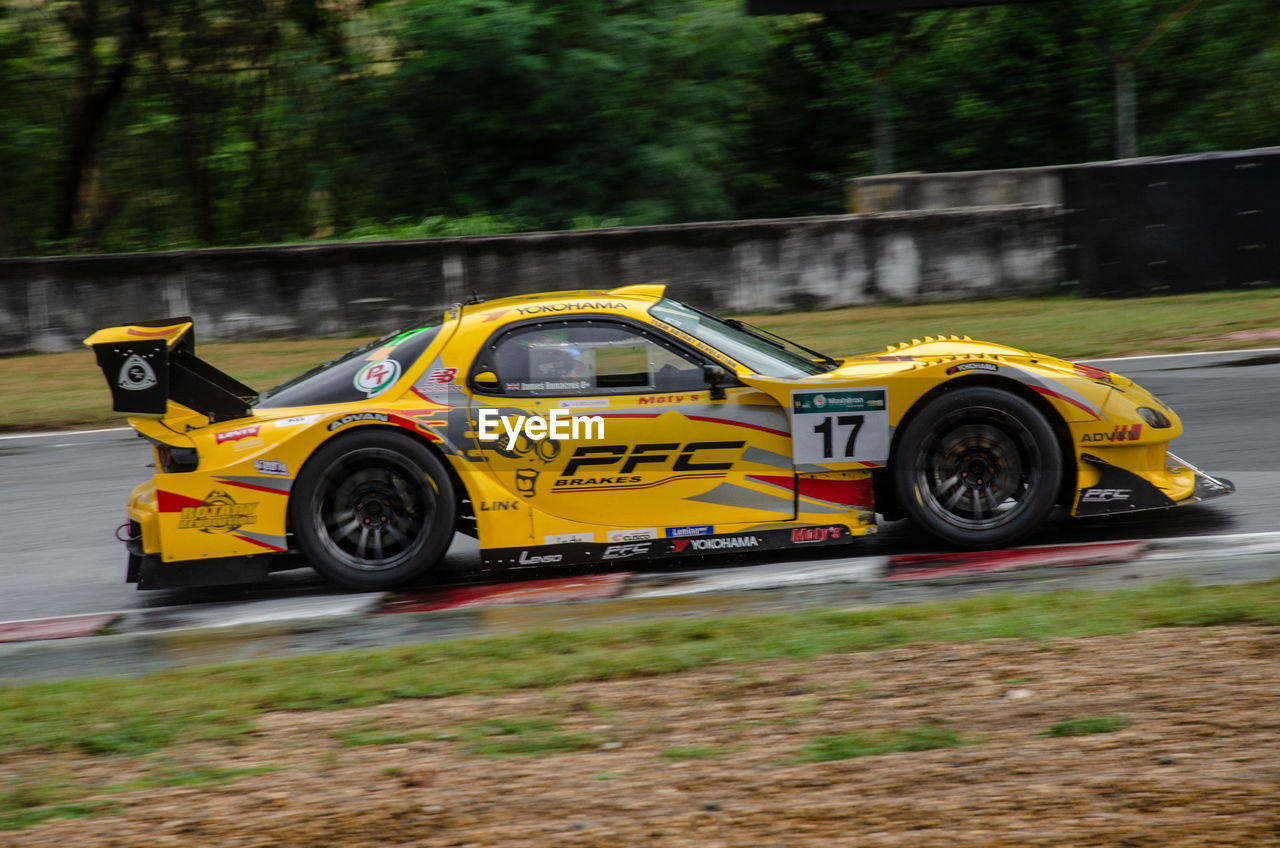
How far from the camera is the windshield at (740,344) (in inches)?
261

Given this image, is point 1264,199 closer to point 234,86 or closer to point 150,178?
point 234,86

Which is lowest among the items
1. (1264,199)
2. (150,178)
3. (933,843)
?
(933,843)

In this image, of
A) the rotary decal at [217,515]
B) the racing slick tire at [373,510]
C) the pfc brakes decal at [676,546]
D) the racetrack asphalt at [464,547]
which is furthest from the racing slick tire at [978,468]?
the rotary decal at [217,515]

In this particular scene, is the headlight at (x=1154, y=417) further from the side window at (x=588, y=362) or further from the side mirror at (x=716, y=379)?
the side window at (x=588, y=362)

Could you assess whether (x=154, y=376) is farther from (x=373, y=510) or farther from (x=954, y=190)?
(x=954, y=190)

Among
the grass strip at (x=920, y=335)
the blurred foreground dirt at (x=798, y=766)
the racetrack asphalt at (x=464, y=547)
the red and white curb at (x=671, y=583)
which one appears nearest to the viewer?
the blurred foreground dirt at (x=798, y=766)

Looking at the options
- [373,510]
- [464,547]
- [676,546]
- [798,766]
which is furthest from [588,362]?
[798,766]

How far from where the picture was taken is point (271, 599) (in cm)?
681

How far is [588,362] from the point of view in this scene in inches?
257

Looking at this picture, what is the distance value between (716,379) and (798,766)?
2.87 meters

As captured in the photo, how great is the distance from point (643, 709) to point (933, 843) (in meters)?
1.37

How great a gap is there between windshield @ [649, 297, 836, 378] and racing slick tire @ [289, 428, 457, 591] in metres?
1.45

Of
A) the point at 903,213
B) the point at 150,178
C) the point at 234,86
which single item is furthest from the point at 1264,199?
the point at 150,178

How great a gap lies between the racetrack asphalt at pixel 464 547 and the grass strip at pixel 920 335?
2.04 metres
